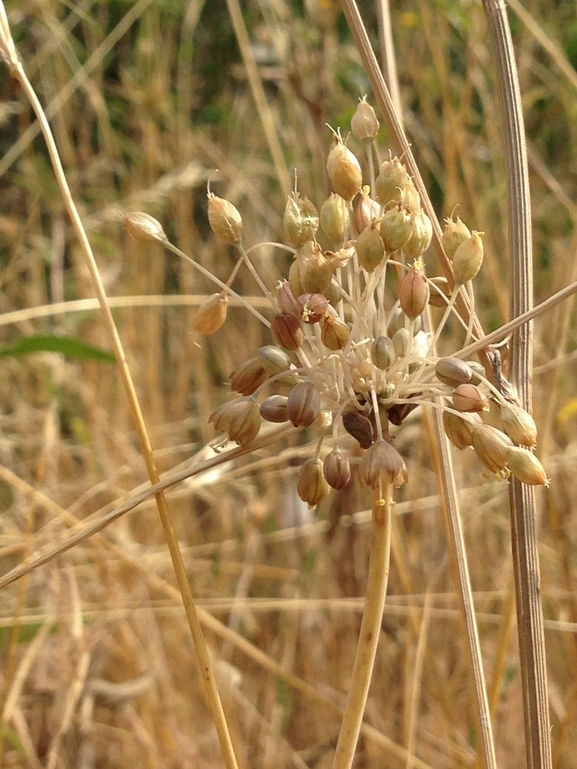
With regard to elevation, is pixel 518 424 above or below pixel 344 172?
below

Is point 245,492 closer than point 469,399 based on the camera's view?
No

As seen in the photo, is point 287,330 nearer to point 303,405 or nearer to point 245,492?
point 303,405

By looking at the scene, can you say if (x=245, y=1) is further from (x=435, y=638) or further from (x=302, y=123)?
(x=435, y=638)

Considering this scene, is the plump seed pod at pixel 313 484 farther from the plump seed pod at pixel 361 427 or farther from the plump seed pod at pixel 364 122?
the plump seed pod at pixel 364 122

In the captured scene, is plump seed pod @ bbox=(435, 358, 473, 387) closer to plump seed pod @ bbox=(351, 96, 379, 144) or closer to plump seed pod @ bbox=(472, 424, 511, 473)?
plump seed pod @ bbox=(472, 424, 511, 473)

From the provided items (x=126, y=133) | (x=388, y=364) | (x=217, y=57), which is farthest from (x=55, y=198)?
(x=388, y=364)

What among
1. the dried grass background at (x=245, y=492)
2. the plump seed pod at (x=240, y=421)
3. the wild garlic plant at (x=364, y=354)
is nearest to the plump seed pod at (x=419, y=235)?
the wild garlic plant at (x=364, y=354)

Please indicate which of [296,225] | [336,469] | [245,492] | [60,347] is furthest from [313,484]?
[245,492]

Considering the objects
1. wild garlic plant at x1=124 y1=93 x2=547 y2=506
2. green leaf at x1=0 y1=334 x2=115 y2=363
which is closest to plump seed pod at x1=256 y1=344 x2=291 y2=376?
wild garlic plant at x1=124 y1=93 x2=547 y2=506
